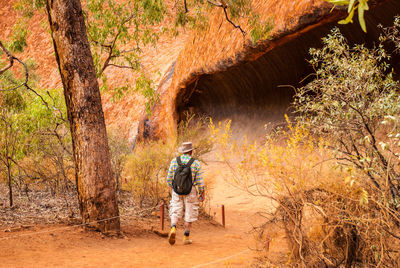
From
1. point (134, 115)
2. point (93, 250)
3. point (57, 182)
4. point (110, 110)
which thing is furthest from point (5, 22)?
point (93, 250)

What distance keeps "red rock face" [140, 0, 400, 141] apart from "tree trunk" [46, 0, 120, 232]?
184 inches

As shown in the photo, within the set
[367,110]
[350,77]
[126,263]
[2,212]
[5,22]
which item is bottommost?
[126,263]

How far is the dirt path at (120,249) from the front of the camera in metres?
4.84

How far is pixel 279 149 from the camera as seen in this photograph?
4645mm

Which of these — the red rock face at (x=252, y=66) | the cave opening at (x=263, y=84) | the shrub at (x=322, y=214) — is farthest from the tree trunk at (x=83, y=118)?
the cave opening at (x=263, y=84)

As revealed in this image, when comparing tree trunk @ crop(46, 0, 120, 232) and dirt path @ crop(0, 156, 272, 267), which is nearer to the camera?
dirt path @ crop(0, 156, 272, 267)

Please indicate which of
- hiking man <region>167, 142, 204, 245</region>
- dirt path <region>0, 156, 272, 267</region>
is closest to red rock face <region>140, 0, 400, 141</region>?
hiking man <region>167, 142, 204, 245</region>

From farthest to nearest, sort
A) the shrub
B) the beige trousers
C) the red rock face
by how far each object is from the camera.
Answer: the red rock face → the beige trousers → the shrub

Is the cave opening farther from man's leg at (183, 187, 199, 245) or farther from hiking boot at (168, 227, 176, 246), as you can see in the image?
hiking boot at (168, 227, 176, 246)

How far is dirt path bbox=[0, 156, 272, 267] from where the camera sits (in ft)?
Result: 15.9

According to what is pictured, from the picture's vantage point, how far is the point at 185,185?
5.90m

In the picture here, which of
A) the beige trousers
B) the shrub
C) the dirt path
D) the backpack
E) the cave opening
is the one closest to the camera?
the shrub

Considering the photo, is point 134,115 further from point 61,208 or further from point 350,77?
point 350,77

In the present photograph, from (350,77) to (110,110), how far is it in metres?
23.7
